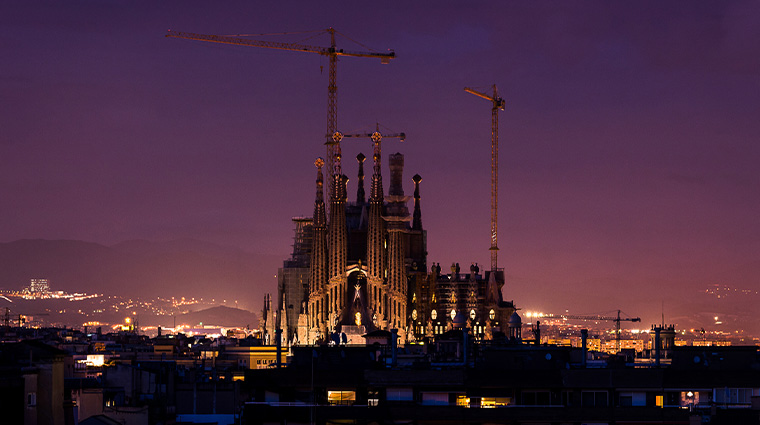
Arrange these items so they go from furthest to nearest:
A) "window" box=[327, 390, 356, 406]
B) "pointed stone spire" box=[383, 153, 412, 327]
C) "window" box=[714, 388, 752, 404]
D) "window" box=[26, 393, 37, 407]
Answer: "pointed stone spire" box=[383, 153, 412, 327], "window" box=[714, 388, 752, 404], "window" box=[327, 390, 356, 406], "window" box=[26, 393, 37, 407]

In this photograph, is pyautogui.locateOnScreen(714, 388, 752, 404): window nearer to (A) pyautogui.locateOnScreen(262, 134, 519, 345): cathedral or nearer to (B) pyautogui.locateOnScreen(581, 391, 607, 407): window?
(B) pyautogui.locateOnScreen(581, 391, 607, 407): window

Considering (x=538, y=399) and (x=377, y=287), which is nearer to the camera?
(x=538, y=399)

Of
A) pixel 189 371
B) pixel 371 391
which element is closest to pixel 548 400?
pixel 371 391

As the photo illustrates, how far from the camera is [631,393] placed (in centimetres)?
7019

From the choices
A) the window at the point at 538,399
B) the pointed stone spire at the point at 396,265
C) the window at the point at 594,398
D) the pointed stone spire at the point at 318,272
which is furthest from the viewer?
the pointed stone spire at the point at 318,272

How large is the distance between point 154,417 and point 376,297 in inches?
5029

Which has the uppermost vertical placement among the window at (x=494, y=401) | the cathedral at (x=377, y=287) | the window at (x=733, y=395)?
the cathedral at (x=377, y=287)

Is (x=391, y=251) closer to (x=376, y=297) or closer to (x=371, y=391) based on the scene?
(x=376, y=297)

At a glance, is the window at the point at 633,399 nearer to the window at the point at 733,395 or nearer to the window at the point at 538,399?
the window at the point at 538,399

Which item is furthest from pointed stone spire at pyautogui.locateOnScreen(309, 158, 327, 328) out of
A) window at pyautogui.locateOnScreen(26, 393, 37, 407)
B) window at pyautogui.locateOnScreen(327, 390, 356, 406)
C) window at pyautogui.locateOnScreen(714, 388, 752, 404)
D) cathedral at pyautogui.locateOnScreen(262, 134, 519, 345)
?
window at pyautogui.locateOnScreen(26, 393, 37, 407)

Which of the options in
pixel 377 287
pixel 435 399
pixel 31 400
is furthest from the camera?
pixel 377 287

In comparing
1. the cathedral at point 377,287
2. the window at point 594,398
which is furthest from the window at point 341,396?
the cathedral at point 377,287

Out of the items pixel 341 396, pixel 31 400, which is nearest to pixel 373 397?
pixel 341 396

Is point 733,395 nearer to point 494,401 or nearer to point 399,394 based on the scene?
point 494,401
